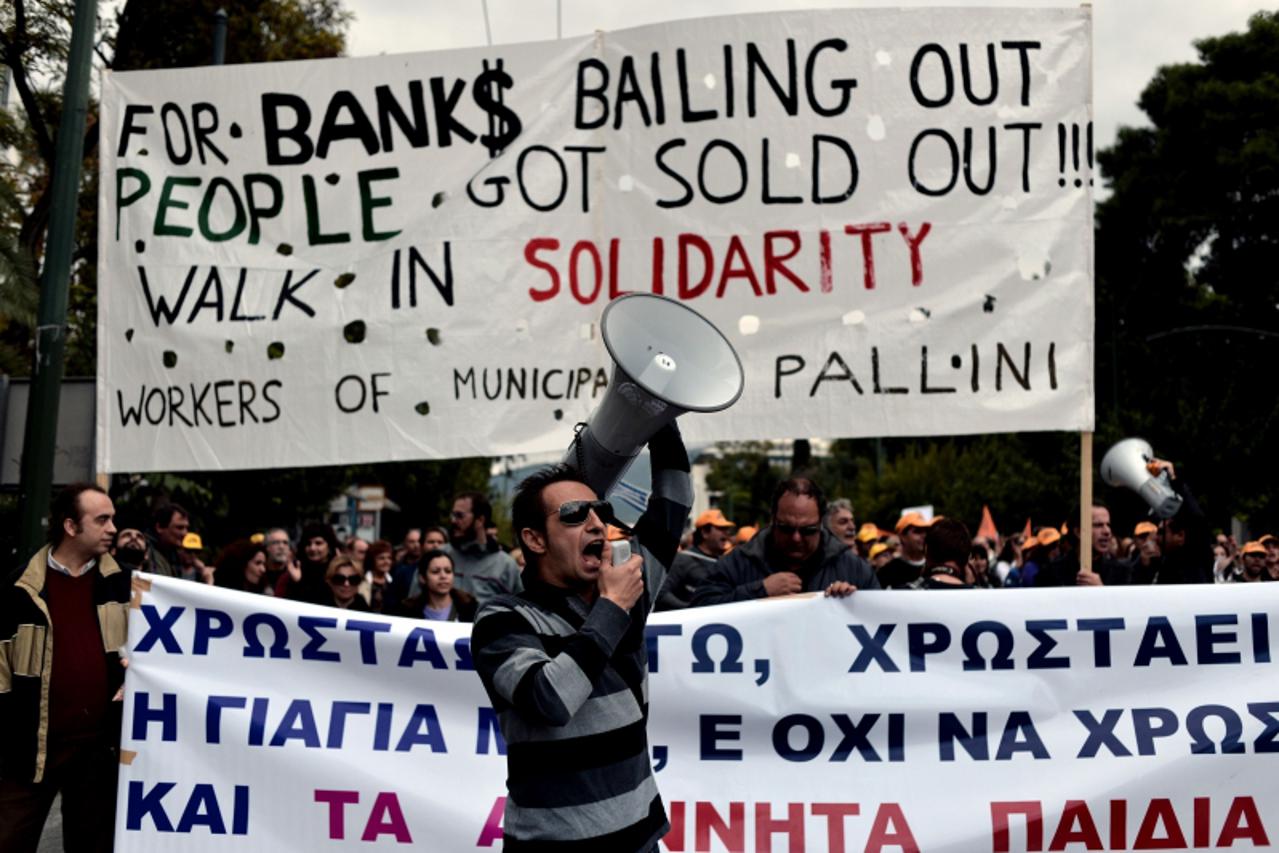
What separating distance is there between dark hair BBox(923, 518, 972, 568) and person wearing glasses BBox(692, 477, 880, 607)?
707mm

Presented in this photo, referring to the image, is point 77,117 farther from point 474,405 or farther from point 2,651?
point 2,651

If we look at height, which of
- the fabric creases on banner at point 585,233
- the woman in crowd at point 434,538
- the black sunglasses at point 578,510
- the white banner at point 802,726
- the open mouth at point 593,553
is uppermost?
the fabric creases on banner at point 585,233

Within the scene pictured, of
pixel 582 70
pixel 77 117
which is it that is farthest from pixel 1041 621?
pixel 77 117

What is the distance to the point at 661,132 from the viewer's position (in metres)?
6.70

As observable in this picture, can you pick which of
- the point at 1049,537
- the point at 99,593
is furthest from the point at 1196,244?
the point at 99,593

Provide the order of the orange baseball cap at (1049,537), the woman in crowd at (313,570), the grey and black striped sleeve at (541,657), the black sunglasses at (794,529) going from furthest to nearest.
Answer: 1. the orange baseball cap at (1049,537)
2. the woman in crowd at (313,570)
3. the black sunglasses at (794,529)
4. the grey and black striped sleeve at (541,657)

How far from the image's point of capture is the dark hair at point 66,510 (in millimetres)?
5219

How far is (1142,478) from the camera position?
638 cm

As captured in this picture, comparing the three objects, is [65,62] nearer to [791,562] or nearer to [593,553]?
[791,562]

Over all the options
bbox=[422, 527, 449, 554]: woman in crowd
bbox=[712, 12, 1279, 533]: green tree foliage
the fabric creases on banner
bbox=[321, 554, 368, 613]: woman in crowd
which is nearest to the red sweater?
the fabric creases on banner

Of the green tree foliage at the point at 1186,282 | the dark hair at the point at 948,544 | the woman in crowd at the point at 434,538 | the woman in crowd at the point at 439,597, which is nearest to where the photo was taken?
the dark hair at the point at 948,544

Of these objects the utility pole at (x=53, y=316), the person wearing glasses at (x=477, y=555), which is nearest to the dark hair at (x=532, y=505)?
the person wearing glasses at (x=477, y=555)

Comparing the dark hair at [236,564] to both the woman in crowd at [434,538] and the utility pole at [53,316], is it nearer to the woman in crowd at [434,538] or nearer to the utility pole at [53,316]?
the utility pole at [53,316]

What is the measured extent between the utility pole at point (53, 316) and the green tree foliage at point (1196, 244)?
28499mm
